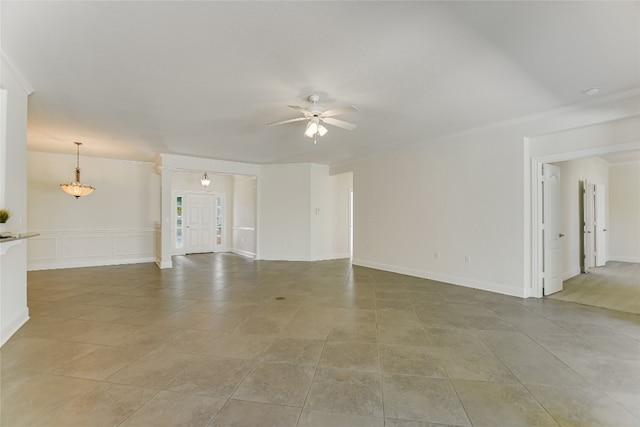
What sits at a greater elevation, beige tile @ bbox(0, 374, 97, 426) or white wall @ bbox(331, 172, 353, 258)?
white wall @ bbox(331, 172, 353, 258)

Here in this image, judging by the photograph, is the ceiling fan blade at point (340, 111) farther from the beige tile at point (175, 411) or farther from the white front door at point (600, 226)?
the white front door at point (600, 226)

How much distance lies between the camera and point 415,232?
585 centimetres

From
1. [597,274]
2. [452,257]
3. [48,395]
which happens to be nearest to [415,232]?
[452,257]

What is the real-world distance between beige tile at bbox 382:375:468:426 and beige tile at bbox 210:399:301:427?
630 mm

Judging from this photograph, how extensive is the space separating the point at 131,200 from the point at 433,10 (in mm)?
8299

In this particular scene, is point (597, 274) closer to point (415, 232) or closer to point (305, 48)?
point (415, 232)

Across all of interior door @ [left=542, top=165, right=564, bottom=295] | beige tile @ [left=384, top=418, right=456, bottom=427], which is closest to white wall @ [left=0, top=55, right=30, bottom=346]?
beige tile @ [left=384, top=418, right=456, bottom=427]

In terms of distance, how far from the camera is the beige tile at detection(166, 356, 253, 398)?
2066 millimetres

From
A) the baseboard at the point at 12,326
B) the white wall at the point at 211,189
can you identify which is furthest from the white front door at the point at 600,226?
the baseboard at the point at 12,326

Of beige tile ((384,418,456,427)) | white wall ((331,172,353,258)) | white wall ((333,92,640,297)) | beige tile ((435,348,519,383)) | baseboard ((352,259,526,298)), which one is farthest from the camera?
white wall ((331,172,353,258))

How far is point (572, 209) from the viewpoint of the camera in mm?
5945

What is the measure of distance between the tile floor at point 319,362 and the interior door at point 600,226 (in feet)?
14.4

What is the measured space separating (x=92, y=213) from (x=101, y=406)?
23.0ft

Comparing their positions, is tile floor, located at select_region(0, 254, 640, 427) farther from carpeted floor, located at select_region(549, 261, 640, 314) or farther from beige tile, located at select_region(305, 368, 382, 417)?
carpeted floor, located at select_region(549, 261, 640, 314)
